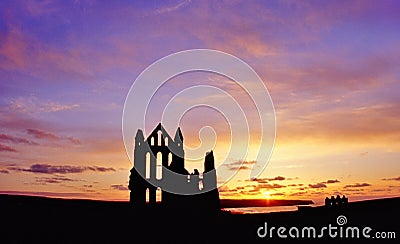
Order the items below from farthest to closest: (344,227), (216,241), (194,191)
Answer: (194,191) → (216,241) → (344,227)

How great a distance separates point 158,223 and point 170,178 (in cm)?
1083

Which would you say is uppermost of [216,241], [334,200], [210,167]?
[210,167]

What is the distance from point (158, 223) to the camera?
32750 millimetres

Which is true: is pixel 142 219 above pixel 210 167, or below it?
below

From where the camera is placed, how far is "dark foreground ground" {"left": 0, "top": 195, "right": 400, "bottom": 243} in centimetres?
2525

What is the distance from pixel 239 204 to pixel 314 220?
660 inches

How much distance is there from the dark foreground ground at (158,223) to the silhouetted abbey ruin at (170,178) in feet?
17.1

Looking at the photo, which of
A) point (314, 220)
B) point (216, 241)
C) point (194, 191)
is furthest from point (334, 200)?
point (194, 191)

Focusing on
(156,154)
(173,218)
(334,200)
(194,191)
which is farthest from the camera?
(156,154)

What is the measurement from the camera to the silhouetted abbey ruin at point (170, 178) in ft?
136

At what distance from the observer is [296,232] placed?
84.6 feet

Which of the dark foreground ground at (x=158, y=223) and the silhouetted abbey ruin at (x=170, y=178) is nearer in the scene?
the dark foreground ground at (x=158, y=223)

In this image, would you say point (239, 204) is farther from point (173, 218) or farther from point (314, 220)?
point (314, 220)

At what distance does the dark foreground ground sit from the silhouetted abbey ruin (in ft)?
17.1
